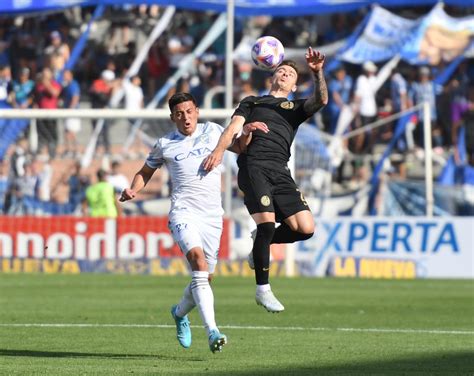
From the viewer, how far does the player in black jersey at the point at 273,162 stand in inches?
513

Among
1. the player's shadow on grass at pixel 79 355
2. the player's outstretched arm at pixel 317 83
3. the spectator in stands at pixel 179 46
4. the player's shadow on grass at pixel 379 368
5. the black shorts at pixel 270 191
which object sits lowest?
the player's shadow on grass at pixel 79 355

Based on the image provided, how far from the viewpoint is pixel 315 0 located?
99.8ft

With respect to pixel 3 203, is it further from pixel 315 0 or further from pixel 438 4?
pixel 438 4

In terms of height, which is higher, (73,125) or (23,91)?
(23,91)

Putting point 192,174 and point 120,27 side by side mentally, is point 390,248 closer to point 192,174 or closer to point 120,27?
point 120,27

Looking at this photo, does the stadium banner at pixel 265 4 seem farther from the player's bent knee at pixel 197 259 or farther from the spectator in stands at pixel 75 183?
the player's bent knee at pixel 197 259

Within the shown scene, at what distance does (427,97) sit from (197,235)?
1972 cm

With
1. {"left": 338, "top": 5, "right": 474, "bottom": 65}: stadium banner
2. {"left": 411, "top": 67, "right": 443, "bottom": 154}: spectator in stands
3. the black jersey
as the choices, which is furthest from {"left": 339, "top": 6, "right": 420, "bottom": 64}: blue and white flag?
the black jersey

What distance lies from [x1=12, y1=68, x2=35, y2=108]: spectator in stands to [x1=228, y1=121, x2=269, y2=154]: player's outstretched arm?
19.2 metres

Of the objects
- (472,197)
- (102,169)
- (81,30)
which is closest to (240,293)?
(102,169)

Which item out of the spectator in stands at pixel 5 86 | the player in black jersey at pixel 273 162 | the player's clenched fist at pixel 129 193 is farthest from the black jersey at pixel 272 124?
the spectator in stands at pixel 5 86

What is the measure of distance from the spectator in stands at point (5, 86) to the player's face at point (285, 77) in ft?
62.2

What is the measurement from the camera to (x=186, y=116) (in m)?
11.8

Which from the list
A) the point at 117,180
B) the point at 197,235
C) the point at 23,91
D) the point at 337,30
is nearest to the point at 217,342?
the point at 197,235
